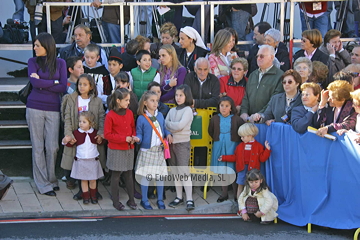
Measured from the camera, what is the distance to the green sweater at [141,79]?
778 centimetres

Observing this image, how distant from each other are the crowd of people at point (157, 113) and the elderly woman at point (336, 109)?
18mm

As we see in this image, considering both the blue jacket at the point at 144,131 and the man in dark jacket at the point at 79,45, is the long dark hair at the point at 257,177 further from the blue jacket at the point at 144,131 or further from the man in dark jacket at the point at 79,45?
the man in dark jacket at the point at 79,45

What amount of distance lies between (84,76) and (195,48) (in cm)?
207

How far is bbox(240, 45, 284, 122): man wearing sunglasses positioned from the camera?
296 inches

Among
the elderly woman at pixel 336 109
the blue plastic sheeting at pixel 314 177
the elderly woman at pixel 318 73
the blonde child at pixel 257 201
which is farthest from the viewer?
the elderly woman at pixel 318 73

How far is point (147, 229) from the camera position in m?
6.36

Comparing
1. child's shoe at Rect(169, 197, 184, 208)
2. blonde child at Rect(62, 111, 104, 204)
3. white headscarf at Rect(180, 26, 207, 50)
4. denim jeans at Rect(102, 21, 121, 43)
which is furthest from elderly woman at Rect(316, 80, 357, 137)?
denim jeans at Rect(102, 21, 121, 43)

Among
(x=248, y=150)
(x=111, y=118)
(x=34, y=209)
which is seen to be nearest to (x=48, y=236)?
(x=34, y=209)

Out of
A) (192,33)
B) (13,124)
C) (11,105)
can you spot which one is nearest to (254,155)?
(192,33)

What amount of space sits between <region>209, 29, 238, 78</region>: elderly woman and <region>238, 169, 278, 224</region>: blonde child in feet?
6.87

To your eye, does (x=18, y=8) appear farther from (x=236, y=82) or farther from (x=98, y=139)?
(x=236, y=82)

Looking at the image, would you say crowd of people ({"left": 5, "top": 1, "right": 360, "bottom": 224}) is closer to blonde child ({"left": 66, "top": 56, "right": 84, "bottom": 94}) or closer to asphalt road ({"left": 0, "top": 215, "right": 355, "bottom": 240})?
blonde child ({"left": 66, "top": 56, "right": 84, "bottom": 94})

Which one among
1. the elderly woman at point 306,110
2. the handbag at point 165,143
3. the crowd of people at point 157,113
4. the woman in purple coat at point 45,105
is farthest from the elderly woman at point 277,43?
the woman in purple coat at point 45,105

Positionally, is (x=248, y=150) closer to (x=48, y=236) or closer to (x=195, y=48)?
(x=195, y=48)
